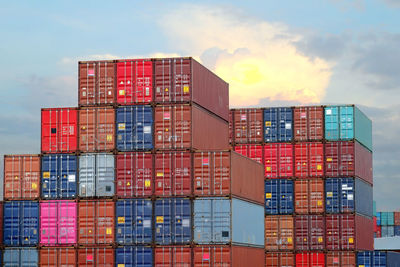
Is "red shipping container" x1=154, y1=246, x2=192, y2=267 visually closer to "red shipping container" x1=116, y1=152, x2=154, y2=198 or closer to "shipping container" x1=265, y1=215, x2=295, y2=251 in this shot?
"red shipping container" x1=116, y1=152, x2=154, y2=198

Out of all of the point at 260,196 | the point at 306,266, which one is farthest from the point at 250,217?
the point at 306,266

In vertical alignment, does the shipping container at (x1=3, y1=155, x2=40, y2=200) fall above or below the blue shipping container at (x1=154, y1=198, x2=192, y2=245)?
above

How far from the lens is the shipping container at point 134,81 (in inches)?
2106

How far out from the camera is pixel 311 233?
6725 cm

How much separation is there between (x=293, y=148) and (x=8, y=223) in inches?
938

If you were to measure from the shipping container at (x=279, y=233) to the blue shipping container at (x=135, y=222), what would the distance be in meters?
17.8

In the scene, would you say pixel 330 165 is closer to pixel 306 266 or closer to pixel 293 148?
pixel 293 148

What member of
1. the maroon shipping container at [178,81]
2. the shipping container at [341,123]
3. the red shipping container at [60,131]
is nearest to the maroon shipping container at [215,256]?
the maroon shipping container at [178,81]

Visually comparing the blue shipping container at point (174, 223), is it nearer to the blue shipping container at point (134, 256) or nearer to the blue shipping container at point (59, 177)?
the blue shipping container at point (134, 256)

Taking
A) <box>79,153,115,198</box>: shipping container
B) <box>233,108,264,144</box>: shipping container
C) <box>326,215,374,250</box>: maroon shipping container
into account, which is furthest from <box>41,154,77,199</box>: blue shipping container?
<box>326,215,374,250</box>: maroon shipping container

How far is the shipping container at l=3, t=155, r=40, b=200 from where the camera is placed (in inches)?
2141

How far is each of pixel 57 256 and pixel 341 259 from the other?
76.7ft

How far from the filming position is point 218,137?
5791 centimetres

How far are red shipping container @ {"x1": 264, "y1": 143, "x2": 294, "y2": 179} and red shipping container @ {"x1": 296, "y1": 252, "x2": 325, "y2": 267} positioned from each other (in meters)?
6.14
